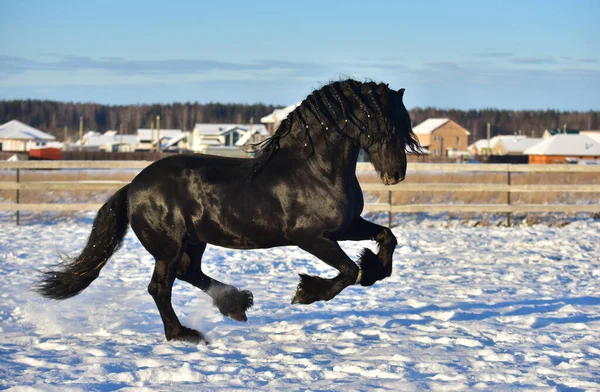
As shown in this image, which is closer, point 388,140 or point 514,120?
point 388,140

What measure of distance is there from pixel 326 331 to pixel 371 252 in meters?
0.75

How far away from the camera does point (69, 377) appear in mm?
4574

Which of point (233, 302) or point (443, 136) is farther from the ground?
point (443, 136)

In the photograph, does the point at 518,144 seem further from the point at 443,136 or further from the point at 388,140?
the point at 388,140

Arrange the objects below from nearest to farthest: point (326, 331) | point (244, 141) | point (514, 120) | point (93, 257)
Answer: point (326, 331)
point (93, 257)
point (244, 141)
point (514, 120)

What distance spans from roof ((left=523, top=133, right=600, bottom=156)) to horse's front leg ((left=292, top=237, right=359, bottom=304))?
75397 millimetres

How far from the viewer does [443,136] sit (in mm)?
117000

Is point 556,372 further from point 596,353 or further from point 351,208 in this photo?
point 351,208

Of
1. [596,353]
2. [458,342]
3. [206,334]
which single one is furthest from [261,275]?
[596,353]

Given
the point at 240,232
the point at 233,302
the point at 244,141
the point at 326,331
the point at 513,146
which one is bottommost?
the point at 326,331

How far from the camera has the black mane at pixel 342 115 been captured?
5613 mm

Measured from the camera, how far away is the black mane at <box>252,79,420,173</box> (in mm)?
5613

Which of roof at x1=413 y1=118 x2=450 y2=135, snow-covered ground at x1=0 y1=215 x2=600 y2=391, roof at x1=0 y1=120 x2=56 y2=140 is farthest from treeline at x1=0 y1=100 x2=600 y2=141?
snow-covered ground at x1=0 y1=215 x2=600 y2=391

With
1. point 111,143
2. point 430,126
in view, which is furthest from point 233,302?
point 430,126
